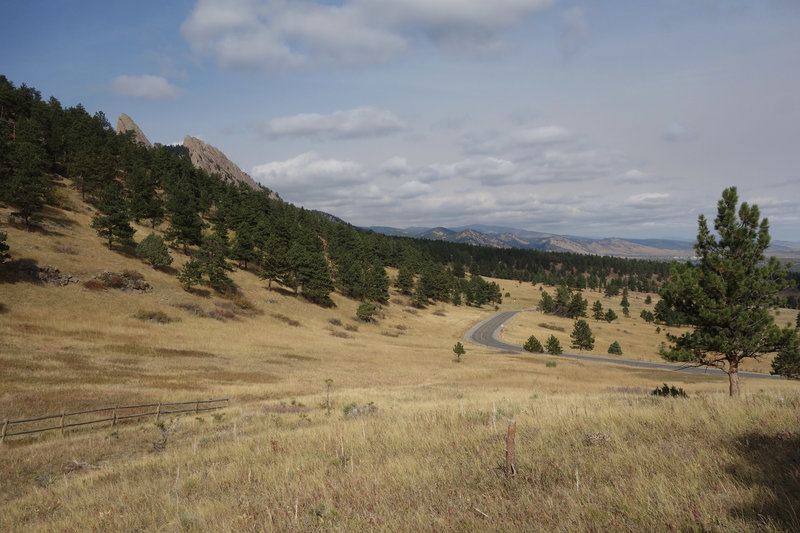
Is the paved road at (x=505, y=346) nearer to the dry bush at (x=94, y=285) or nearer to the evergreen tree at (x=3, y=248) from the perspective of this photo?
the dry bush at (x=94, y=285)

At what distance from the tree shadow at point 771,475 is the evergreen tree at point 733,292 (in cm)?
1313

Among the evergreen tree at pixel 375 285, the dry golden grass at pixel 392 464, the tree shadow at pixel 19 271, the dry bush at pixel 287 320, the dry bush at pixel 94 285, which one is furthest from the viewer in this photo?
the evergreen tree at pixel 375 285

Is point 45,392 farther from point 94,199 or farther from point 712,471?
point 94,199

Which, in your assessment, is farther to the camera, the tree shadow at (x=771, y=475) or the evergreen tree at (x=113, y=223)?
the evergreen tree at (x=113, y=223)

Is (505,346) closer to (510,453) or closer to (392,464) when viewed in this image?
(392,464)

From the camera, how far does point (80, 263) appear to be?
49.0 meters

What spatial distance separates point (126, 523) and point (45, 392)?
24.7 meters

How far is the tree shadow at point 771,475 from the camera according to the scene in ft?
11.4

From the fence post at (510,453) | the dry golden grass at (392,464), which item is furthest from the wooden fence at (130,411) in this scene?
the fence post at (510,453)

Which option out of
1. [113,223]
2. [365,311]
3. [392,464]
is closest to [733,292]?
[392,464]

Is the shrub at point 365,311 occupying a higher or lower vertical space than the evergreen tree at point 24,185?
lower

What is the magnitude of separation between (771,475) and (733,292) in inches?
638

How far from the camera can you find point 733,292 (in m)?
16.4

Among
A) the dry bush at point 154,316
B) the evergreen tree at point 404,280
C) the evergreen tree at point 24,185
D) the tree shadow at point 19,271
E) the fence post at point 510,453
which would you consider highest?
the evergreen tree at point 24,185
